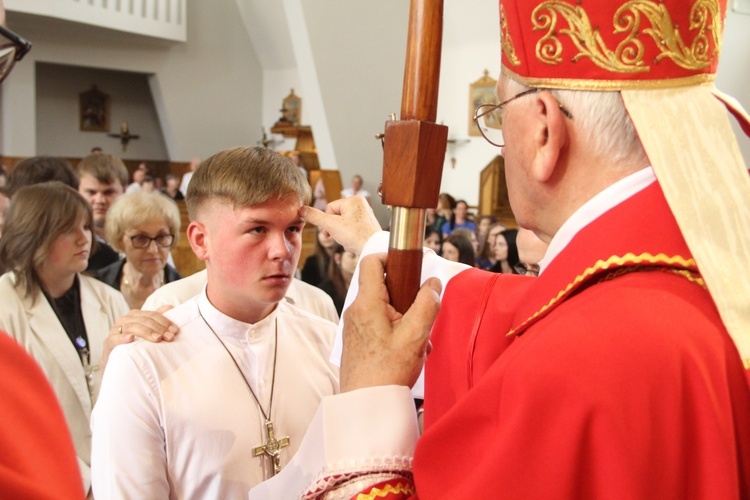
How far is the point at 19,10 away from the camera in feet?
42.1

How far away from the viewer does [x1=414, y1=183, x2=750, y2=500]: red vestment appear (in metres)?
0.98

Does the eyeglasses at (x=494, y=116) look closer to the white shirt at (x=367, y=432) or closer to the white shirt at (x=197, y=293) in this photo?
the white shirt at (x=367, y=432)

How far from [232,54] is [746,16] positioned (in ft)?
38.0

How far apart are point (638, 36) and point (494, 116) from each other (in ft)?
1.09

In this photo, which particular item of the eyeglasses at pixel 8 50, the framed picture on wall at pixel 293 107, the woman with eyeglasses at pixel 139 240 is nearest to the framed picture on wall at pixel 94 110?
the framed picture on wall at pixel 293 107

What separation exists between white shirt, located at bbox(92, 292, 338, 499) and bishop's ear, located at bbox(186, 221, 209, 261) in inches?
5.6

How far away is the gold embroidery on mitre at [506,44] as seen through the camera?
4.26 ft

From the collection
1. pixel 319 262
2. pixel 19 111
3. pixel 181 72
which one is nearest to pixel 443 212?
pixel 319 262

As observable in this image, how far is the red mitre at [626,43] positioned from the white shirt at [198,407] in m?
1.19

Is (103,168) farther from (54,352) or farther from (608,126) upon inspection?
(608,126)

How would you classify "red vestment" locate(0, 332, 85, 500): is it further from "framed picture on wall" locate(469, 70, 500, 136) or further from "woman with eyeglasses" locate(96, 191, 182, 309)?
"framed picture on wall" locate(469, 70, 500, 136)

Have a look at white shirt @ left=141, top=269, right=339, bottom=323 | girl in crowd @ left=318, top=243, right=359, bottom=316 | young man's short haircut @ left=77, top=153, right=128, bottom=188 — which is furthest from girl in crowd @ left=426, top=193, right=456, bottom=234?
white shirt @ left=141, top=269, right=339, bottom=323

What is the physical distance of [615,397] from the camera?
38.8 inches

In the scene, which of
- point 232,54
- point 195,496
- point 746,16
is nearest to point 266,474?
point 195,496
